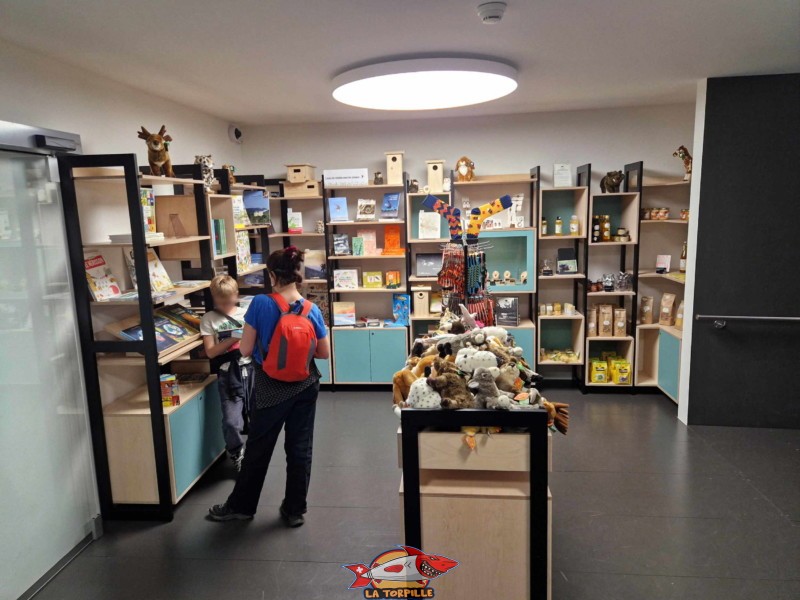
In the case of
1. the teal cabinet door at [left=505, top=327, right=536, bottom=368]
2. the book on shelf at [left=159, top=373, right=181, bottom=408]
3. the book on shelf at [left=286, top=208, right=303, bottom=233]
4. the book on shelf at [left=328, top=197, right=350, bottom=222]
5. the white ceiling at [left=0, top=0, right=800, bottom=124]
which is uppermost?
the white ceiling at [left=0, top=0, right=800, bottom=124]

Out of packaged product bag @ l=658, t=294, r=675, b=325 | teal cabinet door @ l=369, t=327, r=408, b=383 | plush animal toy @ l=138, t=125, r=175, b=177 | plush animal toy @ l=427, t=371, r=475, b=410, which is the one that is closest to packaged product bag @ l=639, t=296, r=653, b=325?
packaged product bag @ l=658, t=294, r=675, b=325

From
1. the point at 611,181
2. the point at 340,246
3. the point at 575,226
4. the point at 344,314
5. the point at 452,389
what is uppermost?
the point at 611,181

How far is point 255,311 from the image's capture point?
9.74ft

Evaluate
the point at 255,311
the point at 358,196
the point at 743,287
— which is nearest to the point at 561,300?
the point at 743,287

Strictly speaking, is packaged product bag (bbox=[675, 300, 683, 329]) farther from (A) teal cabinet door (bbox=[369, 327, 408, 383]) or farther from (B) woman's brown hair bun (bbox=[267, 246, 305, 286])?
(B) woman's brown hair bun (bbox=[267, 246, 305, 286])

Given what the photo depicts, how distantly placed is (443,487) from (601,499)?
1.78 metres

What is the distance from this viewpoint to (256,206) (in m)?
4.98

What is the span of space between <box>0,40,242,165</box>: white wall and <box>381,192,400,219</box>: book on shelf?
6.10 ft

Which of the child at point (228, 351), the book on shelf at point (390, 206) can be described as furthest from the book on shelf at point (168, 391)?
the book on shelf at point (390, 206)

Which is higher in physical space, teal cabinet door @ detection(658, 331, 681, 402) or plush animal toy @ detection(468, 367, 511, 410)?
plush animal toy @ detection(468, 367, 511, 410)

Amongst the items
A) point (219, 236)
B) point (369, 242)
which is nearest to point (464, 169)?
point (369, 242)

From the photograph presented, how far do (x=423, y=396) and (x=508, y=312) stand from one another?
3436mm

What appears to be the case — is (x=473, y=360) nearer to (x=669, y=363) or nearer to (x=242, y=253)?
(x=242, y=253)

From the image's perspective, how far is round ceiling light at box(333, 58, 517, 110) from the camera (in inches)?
125
